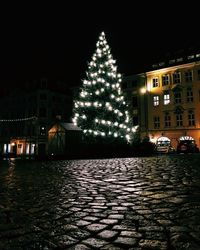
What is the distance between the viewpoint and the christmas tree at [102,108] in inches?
838

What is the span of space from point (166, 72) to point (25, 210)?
129ft

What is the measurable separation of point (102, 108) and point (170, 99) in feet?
68.4

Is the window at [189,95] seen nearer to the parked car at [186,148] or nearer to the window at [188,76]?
the window at [188,76]

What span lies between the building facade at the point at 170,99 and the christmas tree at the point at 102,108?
17508mm

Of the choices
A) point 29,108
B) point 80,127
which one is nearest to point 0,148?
point 29,108

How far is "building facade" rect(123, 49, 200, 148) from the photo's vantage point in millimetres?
36656

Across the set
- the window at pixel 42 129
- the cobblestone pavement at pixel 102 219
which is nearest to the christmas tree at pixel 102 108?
the cobblestone pavement at pixel 102 219

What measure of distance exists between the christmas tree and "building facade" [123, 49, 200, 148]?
17.5 metres

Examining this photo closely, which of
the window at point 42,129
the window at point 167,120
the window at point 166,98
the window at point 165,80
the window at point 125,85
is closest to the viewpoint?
the window at point 167,120

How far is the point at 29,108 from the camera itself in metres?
49.1

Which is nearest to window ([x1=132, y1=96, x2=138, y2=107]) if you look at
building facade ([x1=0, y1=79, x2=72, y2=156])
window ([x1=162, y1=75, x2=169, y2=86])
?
window ([x1=162, y1=75, x2=169, y2=86])

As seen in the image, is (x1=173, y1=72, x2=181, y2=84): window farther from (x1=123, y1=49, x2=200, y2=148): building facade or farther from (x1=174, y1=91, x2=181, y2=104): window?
(x1=174, y1=91, x2=181, y2=104): window

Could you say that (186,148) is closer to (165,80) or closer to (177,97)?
(177,97)

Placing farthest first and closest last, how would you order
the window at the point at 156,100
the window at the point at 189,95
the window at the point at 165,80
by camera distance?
1. the window at the point at 156,100
2. the window at the point at 165,80
3. the window at the point at 189,95
